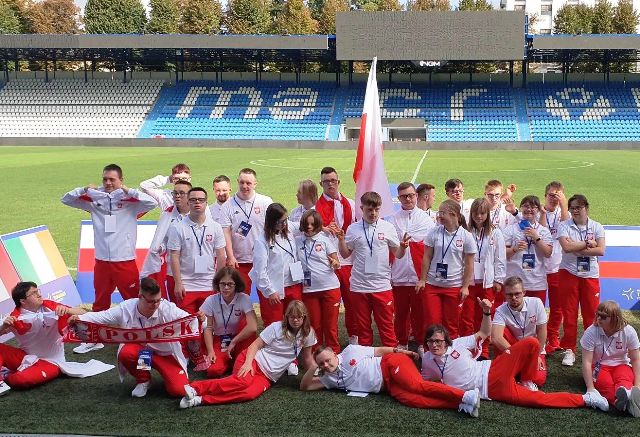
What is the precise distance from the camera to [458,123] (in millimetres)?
51250

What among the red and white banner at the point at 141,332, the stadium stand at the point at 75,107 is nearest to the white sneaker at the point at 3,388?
the red and white banner at the point at 141,332

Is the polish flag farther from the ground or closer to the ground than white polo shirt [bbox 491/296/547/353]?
farther from the ground

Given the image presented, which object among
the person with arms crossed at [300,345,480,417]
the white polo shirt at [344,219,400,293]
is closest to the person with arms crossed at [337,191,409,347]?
the white polo shirt at [344,219,400,293]

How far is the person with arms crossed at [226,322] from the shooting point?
6871 millimetres

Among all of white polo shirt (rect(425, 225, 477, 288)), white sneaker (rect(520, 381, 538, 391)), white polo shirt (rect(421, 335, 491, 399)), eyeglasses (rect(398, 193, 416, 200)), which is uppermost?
eyeglasses (rect(398, 193, 416, 200))

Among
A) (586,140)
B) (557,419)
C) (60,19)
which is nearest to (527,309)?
(557,419)

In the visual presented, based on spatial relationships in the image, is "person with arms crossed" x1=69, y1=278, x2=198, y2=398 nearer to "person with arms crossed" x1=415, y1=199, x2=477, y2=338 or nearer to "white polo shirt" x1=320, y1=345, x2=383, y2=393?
"white polo shirt" x1=320, y1=345, x2=383, y2=393

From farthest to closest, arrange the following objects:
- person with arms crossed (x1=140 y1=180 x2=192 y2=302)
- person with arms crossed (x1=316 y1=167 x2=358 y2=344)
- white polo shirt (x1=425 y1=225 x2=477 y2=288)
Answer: person with arms crossed (x1=316 y1=167 x2=358 y2=344) → person with arms crossed (x1=140 y1=180 x2=192 y2=302) → white polo shirt (x1=425 y1=225 x2=477 y2=288)

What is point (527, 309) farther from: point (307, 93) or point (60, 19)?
point (60, 19)

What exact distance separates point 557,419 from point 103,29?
75.4m

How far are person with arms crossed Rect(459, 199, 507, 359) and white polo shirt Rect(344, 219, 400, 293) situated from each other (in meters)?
0.87

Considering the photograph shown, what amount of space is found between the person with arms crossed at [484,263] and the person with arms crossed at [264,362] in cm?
175

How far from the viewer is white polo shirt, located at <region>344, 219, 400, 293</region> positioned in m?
7.25

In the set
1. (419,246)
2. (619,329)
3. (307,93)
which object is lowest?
(619,329)
